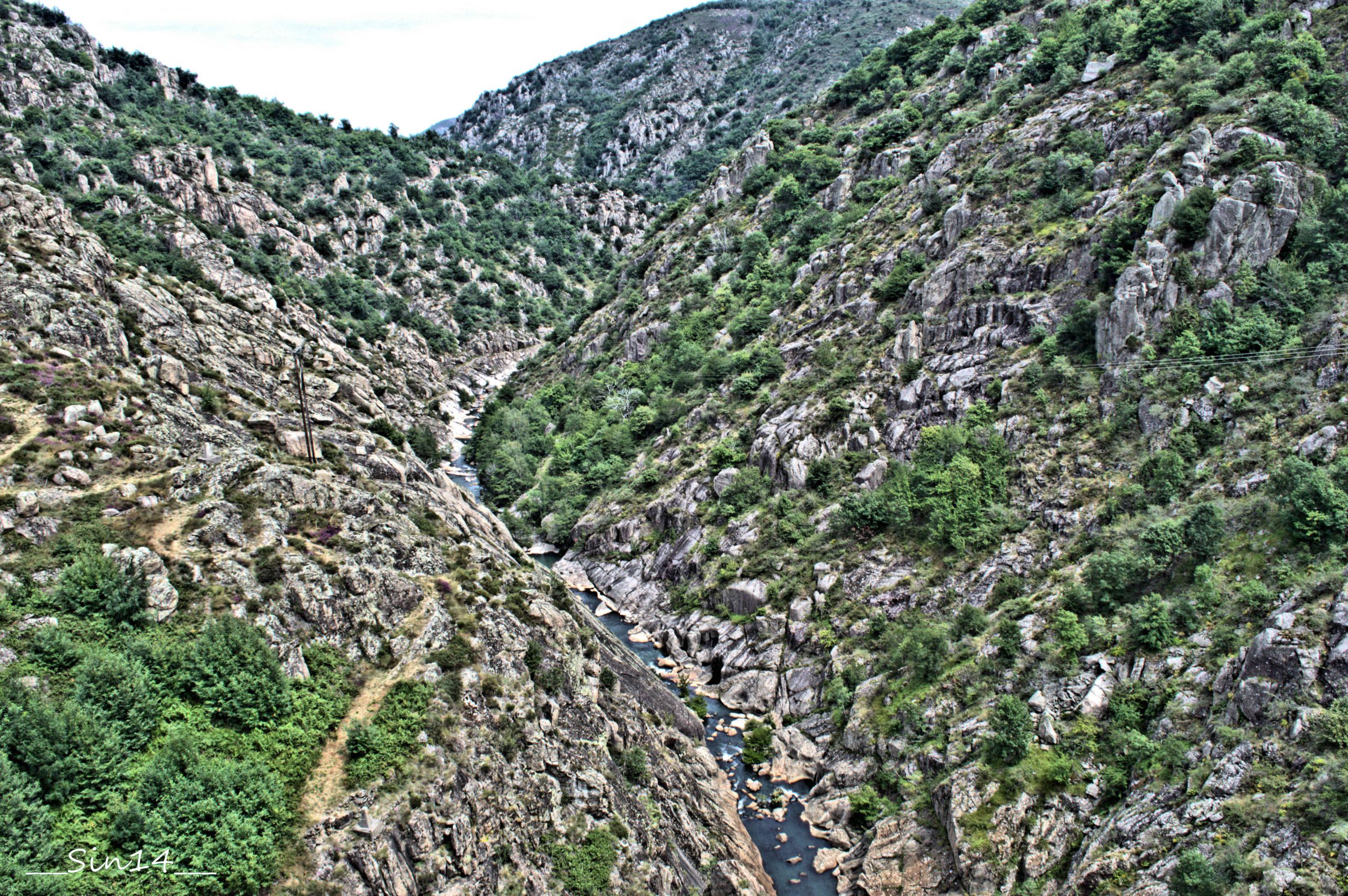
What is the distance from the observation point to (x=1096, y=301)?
51500mm

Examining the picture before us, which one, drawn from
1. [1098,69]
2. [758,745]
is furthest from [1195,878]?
[1098,69]

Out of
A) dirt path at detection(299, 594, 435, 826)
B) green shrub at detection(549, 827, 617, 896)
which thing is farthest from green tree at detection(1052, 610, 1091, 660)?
dirt path at detection(299, 594, 435, 826)

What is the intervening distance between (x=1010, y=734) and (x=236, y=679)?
32.7m

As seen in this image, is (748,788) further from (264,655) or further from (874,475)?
(264,655)

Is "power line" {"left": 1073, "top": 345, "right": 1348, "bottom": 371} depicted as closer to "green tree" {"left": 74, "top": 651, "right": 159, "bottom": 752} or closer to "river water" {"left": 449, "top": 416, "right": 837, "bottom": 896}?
"river water" {"left": 449, "top": 416, "right": 837, "bottom": 896}

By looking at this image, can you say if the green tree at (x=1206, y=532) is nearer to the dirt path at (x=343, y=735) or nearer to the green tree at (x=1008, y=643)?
the green tree at (x=1008, y=643)

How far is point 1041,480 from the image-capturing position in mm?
48469

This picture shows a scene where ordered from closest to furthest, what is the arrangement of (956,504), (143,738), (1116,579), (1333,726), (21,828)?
1. (21,828)
2. (143,738)
3. (1333,726)
4. (1116,579)
5. (956,504)

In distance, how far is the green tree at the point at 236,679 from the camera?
28.7 meters

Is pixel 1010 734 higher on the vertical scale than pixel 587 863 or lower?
lower

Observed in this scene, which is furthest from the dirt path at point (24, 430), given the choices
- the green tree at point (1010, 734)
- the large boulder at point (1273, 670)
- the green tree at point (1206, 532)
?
the green tree at point (1206, 532)

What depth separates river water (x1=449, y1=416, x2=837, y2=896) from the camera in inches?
1470

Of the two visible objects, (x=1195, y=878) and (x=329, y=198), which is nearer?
(x=1195, y=878)

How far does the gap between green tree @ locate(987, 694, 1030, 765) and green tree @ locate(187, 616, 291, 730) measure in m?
30.6
